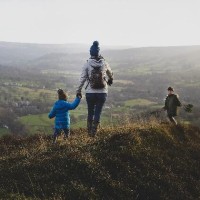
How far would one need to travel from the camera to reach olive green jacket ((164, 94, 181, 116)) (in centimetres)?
1407

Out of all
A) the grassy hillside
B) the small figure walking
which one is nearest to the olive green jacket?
the small figure walking

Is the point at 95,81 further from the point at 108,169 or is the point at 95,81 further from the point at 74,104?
the point at 108,169

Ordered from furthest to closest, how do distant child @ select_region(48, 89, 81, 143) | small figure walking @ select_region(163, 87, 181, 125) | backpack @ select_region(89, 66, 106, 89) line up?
small figure walking @ select_region(163, 87, 181, 125) < distant child @ select_region(48, 89, 81, 143) < backpack @ select_region(89, 66, 106, 89)

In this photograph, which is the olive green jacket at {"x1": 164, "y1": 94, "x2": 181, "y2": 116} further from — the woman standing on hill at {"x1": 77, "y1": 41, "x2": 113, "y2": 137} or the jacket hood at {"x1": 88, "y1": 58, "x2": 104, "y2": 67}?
the jacket hood at {"x1": 88, "y1": 58, "x2": 104, "y2": 67}

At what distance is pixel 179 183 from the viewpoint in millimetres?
8594

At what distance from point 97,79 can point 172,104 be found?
500 centimetres

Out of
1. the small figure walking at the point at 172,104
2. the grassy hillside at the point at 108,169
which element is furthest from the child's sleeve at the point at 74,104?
the small figure walking at the point at 172,104

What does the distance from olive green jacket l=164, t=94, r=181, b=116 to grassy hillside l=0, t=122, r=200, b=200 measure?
3.46 m

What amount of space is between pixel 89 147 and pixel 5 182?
2321 millimetres

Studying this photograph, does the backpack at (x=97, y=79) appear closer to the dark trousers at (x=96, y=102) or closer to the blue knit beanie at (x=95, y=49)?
the dark trousers at (x=96, y=102)

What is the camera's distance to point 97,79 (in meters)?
10.2

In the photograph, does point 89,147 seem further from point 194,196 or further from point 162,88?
point 162,88

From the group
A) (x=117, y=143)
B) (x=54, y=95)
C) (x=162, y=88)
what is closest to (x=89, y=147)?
(x=117, y=143)

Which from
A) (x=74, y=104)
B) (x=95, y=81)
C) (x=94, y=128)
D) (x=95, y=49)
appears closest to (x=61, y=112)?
(x=74, y=104)
